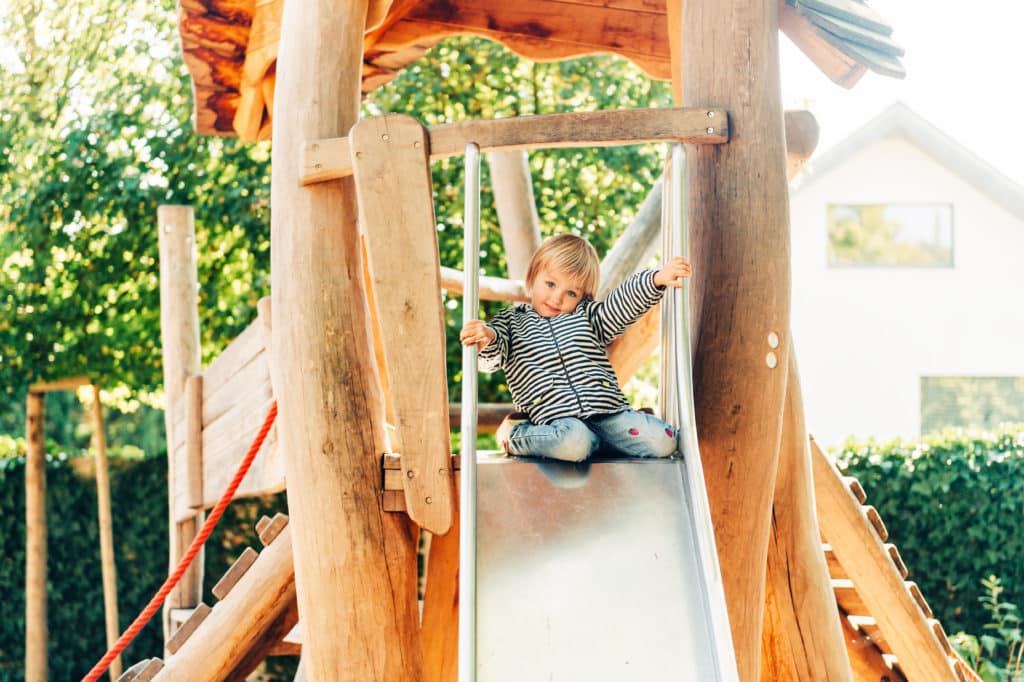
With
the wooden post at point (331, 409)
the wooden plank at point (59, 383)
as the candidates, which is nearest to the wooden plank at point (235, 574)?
the wooden post at point (331, 409)

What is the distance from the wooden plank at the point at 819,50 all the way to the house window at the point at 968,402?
43.0 feet

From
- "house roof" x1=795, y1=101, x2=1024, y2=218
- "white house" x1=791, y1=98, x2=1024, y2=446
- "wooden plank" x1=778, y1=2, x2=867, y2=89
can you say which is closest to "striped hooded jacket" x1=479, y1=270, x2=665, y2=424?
"wooden plank" x1=778, y1=2, x2=867, y2=89

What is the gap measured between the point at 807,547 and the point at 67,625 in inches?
300

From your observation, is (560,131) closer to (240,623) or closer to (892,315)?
(240,623)

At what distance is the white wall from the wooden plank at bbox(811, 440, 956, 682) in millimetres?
11599

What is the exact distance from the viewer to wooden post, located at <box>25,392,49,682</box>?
9.61 metres

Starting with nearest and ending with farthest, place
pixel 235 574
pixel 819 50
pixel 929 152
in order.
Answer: pixel 819 50 → pixel 235 574 → pixel 929 152

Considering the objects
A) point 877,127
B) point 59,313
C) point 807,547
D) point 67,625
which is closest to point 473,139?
point 807,547

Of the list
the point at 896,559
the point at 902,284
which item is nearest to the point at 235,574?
the point at 896,559

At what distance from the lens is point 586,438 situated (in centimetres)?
368

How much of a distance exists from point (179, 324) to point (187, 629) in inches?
98.3

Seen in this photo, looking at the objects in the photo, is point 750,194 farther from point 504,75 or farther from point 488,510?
point 504,75

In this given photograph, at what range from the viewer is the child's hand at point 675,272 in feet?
12.0

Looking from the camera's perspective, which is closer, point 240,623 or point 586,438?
point 586,438
